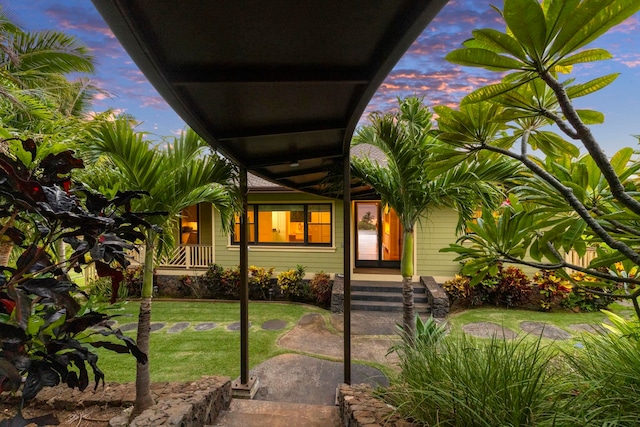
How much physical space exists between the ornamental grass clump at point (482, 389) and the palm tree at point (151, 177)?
7.96ft

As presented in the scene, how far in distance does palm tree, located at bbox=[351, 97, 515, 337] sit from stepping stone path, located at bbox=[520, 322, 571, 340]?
132 inches

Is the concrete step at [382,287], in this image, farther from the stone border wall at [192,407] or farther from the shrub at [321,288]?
the stone border wall at [192,407]

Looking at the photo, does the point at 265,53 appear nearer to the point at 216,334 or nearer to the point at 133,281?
the point at 216,334

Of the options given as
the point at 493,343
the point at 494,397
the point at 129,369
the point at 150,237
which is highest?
the point at 150,237

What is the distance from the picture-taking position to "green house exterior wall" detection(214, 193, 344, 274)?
8.92 metres

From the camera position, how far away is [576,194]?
4.34 ft

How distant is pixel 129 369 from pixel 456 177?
5.72 meters

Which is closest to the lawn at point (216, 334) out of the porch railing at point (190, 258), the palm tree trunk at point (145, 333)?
the palm tree trunk at point (145, 333)

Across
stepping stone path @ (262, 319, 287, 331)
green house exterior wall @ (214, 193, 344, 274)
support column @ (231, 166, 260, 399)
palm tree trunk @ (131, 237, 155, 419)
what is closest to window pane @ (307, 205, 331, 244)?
green house exterior wall @ (214, 193, 344, 274)

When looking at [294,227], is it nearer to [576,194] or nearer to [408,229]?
[408,229]

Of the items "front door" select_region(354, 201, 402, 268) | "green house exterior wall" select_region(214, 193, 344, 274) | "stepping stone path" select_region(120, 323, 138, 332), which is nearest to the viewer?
"stepping stone path" select_region(120, 323, 138, 332)

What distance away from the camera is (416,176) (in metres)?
3.65

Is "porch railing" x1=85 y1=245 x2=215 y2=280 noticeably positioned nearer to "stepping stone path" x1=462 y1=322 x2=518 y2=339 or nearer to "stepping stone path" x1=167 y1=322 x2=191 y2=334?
"stepping stone path" x1=167 y1=322 x2=191 y2=334

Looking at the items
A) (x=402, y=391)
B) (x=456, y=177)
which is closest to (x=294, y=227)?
(x=456, y=177)
